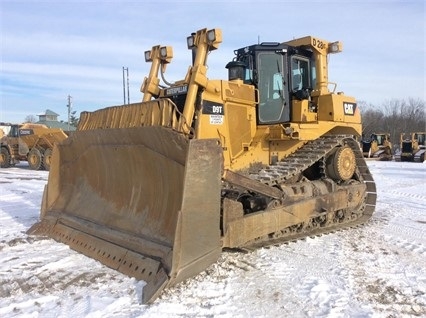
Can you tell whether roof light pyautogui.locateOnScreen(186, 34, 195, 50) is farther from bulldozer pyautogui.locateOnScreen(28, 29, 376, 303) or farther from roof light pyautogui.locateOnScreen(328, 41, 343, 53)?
roof light pyautogui.locateOnScreen(328, 41, 343, 53)

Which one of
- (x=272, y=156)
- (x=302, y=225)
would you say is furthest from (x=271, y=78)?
(x=302, y=225)

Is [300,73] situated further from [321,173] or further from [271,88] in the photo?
[321,173]

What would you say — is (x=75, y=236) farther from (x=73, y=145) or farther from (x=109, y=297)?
(x=109, y=297)

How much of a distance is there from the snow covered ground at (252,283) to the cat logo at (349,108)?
2.44m

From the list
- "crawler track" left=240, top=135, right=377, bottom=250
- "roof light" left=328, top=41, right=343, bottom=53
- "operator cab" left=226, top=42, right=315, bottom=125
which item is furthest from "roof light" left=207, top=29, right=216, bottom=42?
"roof light" left=328, top=41, right=343, bottom=53

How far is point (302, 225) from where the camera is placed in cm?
650

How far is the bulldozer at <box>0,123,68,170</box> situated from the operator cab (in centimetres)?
1558

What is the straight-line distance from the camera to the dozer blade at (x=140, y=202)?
13.8 ft

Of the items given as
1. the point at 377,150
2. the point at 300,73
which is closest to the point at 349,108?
the point at 300,73

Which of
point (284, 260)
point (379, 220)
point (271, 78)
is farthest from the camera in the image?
point (379, 220)

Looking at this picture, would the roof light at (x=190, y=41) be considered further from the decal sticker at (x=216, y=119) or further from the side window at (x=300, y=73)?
the side window at (x=300, y=73)

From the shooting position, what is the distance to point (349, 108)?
7.96 m

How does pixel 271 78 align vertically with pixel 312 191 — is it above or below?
above

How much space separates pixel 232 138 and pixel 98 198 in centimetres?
211
